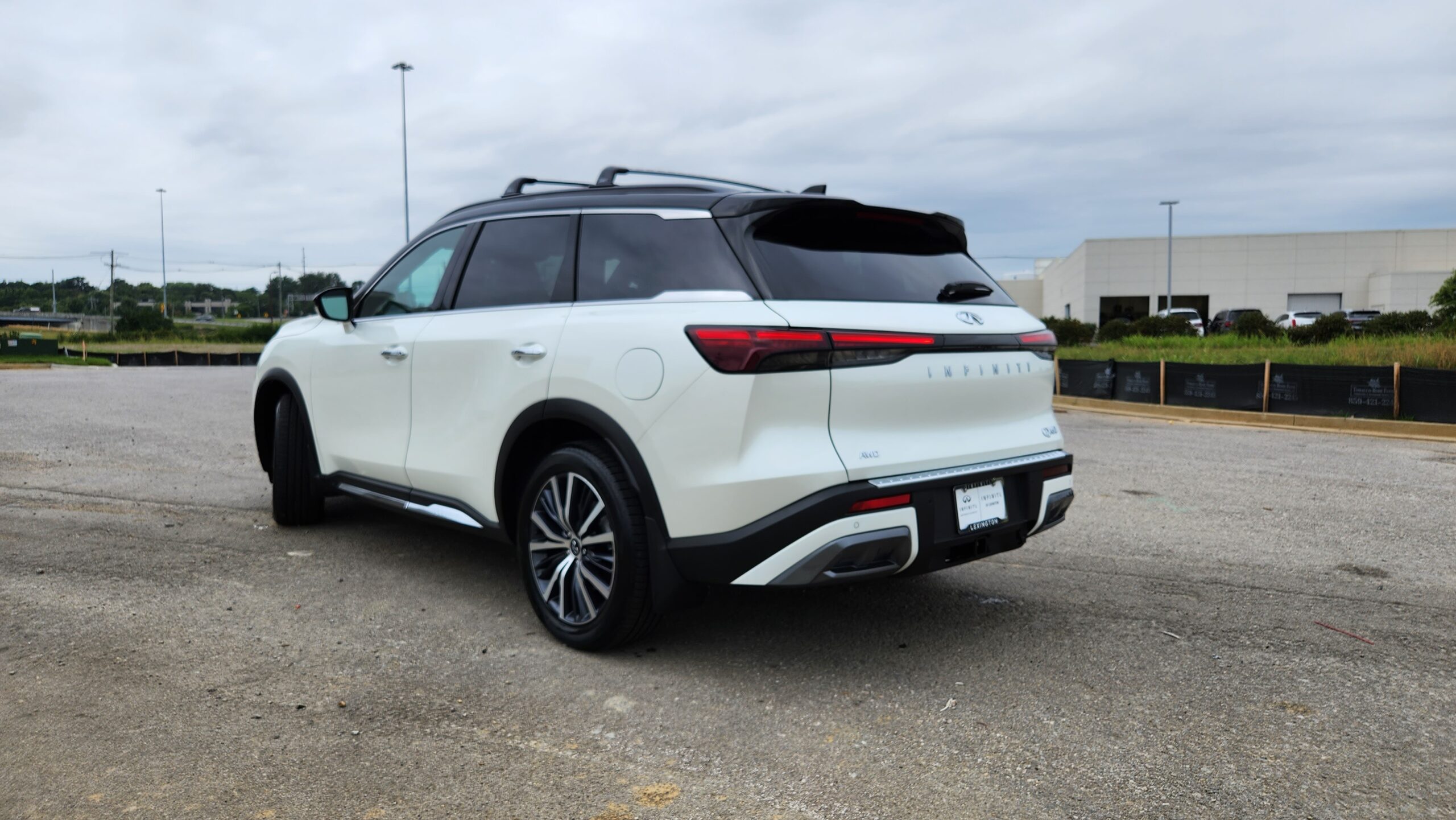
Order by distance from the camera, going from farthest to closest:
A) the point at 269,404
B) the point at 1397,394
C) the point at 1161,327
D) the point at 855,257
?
1. the point at 1161,327
2. the point at 1397,394
3. the point at 269,404
4. the point at 855,257

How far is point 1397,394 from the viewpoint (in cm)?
1319

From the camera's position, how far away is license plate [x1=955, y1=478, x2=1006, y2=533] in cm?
369

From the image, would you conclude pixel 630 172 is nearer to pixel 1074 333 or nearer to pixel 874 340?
pixel 874 340

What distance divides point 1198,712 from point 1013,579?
170 centimetres

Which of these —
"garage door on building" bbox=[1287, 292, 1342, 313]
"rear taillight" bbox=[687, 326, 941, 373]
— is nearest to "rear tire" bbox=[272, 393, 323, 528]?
"rear taillight" bbox=[687, 326, 941, 373]

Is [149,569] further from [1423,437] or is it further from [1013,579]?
[1423,437]

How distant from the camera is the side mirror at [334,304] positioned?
17.6 feet

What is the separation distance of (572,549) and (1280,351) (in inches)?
798

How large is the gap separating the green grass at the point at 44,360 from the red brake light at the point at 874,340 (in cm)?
3808

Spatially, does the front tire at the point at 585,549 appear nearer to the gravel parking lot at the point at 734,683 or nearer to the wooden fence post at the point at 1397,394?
the gravel parking lot at the point at 734,683

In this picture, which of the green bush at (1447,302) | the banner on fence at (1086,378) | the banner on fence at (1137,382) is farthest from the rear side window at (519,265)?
the green bush at (1447,302)

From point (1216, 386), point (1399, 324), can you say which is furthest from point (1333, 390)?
point (1399, 324)

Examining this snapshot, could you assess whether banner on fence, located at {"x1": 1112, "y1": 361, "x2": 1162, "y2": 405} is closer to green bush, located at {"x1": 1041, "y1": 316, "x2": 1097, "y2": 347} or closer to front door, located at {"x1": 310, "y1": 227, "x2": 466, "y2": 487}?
front door, located at {"x1": 310, "y1": 227, "x2": 466, "y2": 487}

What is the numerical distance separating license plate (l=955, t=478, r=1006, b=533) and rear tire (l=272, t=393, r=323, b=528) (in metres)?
3.80
